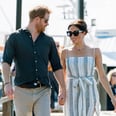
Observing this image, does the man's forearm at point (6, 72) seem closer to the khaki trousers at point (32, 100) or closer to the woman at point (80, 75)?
the khaki trousers at point (32, 100)

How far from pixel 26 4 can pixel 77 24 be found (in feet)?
30.3

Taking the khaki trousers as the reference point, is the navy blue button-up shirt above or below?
above

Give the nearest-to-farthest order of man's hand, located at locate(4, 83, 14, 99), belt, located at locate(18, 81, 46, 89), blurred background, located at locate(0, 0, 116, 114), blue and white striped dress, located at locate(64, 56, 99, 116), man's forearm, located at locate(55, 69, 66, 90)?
man's hand, located at locate(4, 83, 14, 99) < belt, located at locate(18, 81, 46, 89) < man's forearm, located at locate(55, 69, 66, 90) < blue and white striped dress, located at locate(64, 56, 99, 116) < blurred background, located at locate(0, 0, 116, 114)

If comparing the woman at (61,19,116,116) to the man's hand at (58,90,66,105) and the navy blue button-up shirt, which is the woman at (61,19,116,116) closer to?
the man's hand at (58,90,66,105)

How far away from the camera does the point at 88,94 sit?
489 centimetres

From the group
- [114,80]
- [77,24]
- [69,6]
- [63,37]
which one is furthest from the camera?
[69,6]

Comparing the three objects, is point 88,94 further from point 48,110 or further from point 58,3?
point 58,3

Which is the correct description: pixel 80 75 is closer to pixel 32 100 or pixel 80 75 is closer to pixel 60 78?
pixel 60 78

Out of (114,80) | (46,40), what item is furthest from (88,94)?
(114,80)

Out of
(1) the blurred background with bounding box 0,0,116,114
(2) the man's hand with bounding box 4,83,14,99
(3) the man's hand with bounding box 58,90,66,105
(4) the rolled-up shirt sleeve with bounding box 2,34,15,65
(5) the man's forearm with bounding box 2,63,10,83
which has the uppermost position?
(4) the rolled-up shirt sleeve with bounding box 2,34,15,65

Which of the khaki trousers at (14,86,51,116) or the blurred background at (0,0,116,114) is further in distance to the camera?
the blurred background at (0,0,116,114)

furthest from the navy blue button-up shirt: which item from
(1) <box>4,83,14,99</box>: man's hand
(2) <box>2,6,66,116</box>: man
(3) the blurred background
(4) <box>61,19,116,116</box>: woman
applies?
(3) the blurred background

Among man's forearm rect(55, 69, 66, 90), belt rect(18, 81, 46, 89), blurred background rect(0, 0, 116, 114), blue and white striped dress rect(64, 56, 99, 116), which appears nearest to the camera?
belt rect(18, 81, 46, 89)

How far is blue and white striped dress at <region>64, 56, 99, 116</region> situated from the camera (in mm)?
4859
